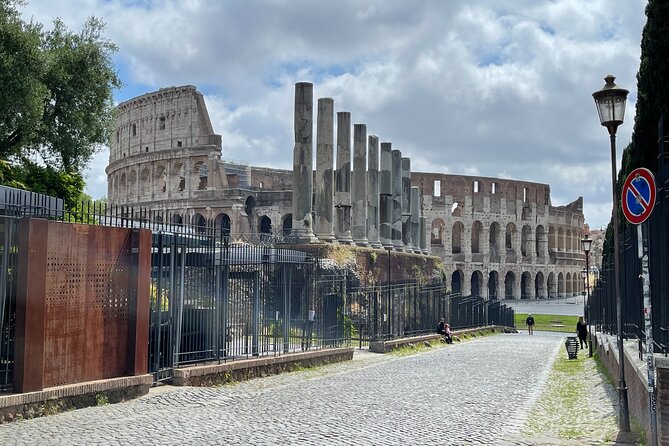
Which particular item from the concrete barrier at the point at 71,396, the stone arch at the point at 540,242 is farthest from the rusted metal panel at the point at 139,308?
the stone arch at the point at 540,242

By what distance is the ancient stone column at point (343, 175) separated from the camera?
2903 cm

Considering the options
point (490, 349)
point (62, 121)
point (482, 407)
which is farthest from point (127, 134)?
point (482, 407)

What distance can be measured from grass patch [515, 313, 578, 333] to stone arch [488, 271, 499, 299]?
44.4ft

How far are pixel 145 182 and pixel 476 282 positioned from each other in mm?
26790

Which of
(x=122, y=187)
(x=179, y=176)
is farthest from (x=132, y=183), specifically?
(x=179, y=176)

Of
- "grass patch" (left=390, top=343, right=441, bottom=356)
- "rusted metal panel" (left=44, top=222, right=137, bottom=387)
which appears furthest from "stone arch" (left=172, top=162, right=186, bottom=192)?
"rusted metal panel" (left=44, top=222, right=137, bottom=387)

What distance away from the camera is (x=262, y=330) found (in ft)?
39.1

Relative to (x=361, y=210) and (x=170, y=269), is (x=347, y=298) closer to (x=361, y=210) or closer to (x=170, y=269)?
(x=170, y=269)

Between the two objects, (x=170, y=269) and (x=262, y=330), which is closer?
(x=170, y=269)

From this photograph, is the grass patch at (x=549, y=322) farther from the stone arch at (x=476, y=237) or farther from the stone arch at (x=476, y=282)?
Answer: the stone arch at (x=476, y=237)

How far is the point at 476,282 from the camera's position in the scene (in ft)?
197

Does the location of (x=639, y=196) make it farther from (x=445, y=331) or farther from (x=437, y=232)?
(x=437, y=232)

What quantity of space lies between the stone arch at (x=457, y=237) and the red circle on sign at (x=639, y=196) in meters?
53.1

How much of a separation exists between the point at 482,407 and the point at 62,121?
13.6 m
